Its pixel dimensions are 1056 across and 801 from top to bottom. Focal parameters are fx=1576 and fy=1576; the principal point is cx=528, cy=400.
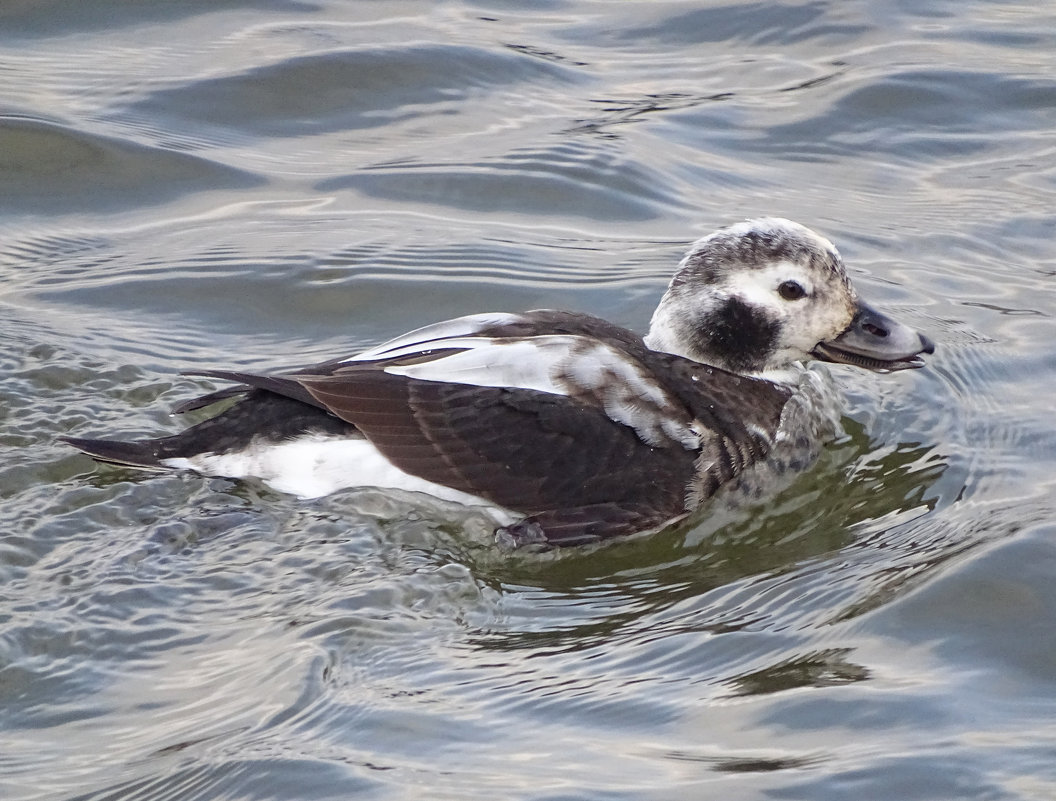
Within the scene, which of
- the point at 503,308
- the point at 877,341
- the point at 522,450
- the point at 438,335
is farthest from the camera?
the point at 503,308

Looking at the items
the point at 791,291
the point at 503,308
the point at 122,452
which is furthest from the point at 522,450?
the point at 503,308

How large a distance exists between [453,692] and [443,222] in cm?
385

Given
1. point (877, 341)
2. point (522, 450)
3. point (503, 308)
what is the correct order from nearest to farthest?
point (522, 450)
point (877, 341)
point (503, 308)

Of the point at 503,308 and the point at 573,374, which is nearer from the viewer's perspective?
the point at 573,374

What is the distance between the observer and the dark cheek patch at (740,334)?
557 centimetres

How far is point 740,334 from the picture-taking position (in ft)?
18.4

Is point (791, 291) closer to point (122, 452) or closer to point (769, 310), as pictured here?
point (769, 310)

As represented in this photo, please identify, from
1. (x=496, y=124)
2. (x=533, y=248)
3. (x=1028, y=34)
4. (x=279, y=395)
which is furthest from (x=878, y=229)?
(x=279, y=395)

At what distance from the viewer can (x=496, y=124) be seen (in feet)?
28.1

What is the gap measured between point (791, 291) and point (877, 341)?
397mm

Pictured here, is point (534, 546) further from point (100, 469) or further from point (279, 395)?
point (100, 469)

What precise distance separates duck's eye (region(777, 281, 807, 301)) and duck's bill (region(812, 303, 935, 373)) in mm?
234

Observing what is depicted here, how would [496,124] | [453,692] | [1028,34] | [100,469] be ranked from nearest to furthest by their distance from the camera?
[453,692] < [100,469] < [496,124] < [1028,34]

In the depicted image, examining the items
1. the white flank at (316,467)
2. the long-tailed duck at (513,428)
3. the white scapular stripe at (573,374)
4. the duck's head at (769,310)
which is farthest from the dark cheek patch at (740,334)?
the white flank at (316,467)
